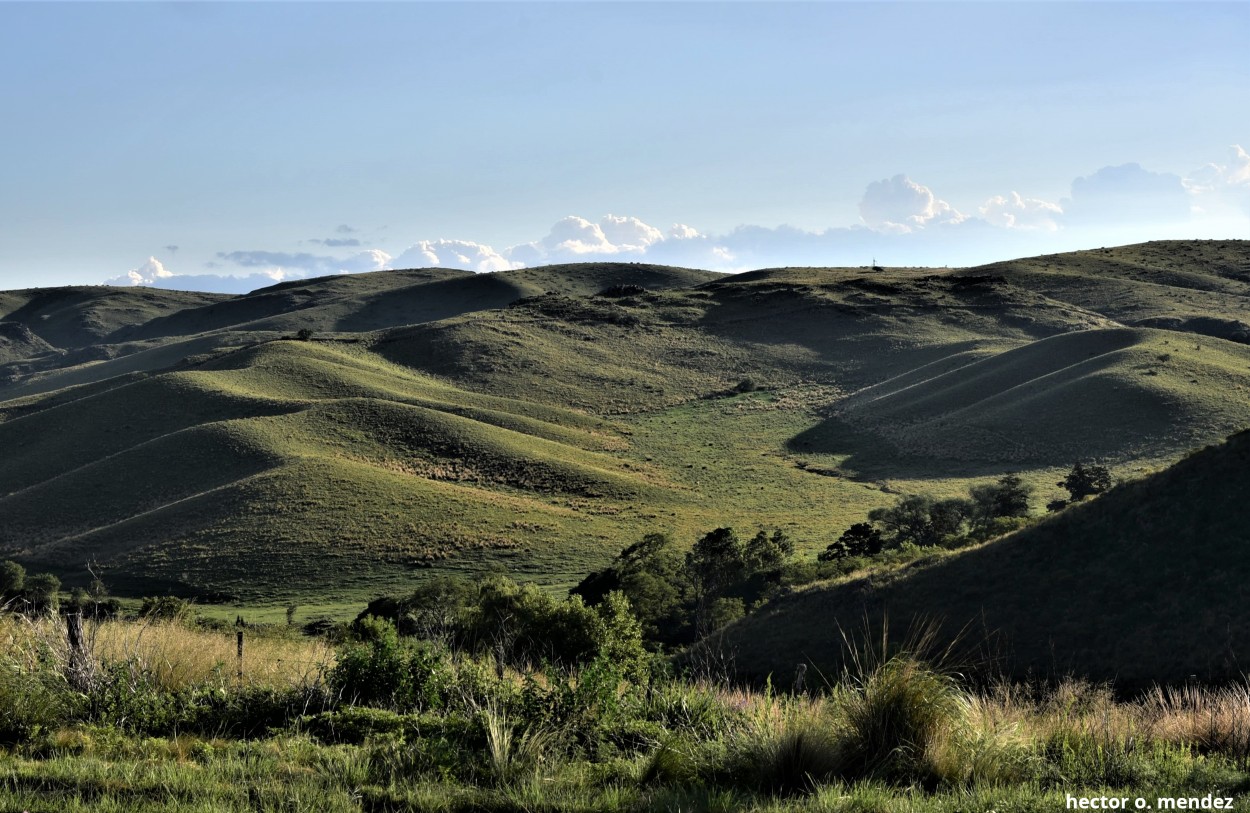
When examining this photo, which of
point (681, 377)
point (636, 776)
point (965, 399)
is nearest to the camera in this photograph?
point (636, 776)

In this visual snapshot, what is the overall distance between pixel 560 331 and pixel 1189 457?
118743 millimetres

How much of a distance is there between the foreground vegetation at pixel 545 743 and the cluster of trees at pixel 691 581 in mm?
28670

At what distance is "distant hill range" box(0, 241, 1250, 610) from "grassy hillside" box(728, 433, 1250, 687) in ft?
83.8

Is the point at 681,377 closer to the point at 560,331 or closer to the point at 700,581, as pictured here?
the point at 560,331

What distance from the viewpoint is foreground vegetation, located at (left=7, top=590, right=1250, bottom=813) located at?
647 cm

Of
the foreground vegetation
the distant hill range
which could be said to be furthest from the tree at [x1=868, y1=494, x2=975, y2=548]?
the foreground vegetation

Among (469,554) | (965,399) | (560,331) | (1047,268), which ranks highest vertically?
(1047,268)

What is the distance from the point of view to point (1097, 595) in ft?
78.2

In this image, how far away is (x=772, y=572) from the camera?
44.0m

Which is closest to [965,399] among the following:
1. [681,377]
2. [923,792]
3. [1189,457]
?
[681,377]

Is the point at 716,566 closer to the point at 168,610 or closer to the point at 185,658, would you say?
the point at 168,610

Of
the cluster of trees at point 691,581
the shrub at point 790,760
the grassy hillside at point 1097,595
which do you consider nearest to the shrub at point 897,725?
the shrub at point 790,760

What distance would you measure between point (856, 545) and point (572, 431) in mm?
49725

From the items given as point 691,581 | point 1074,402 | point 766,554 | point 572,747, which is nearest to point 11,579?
point 691,581
